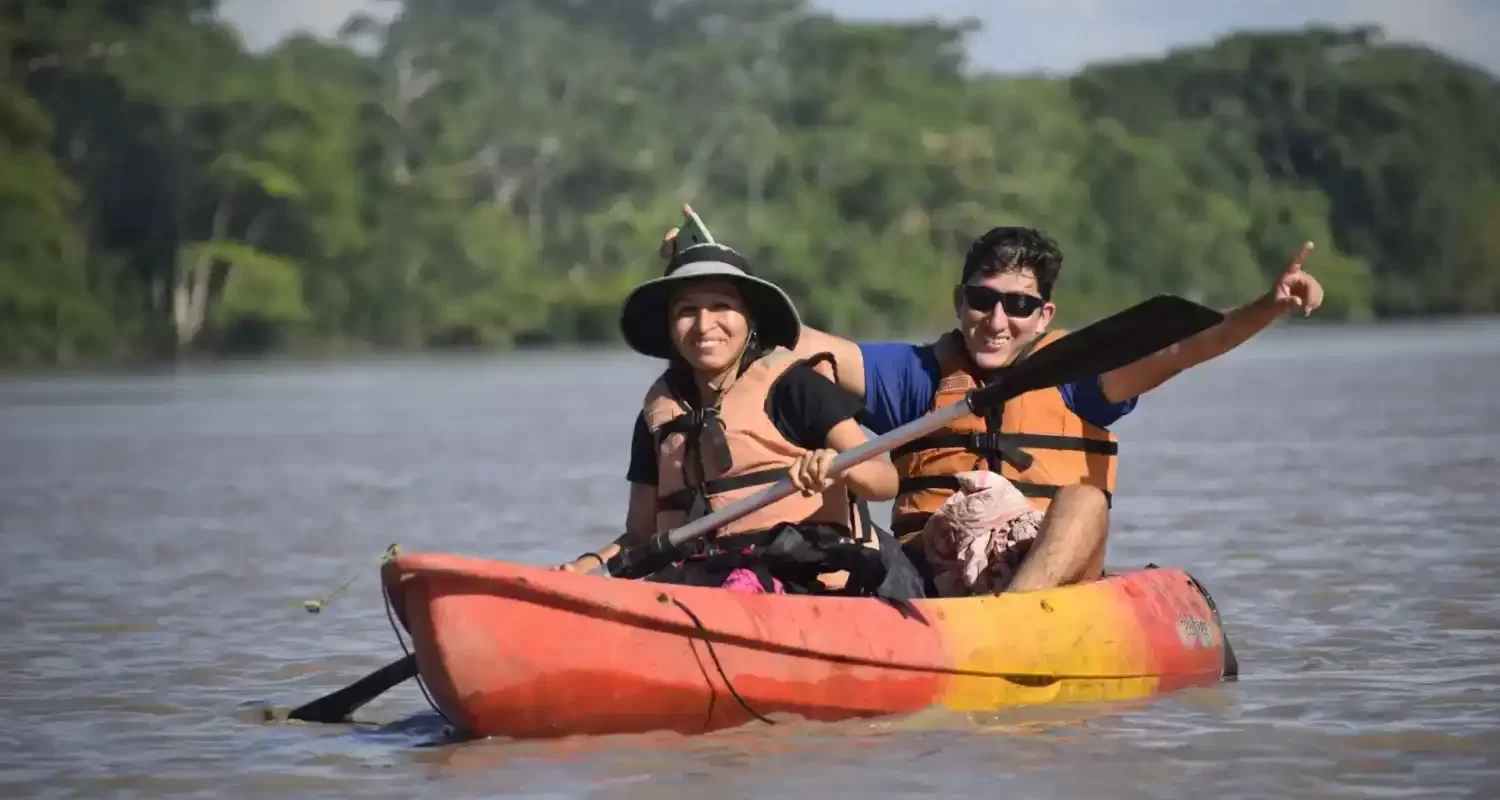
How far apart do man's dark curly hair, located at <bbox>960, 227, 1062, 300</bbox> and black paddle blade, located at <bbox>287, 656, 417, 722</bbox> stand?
1.71m

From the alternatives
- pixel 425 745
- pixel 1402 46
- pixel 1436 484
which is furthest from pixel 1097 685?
pixel 1402 46

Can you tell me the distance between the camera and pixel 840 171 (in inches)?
2215

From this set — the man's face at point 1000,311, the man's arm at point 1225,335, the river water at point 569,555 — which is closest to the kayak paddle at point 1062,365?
the man's arm at point 1225,335

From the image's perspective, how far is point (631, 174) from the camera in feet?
187

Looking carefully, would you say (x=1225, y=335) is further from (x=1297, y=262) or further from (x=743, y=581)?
(x=743, y=581)

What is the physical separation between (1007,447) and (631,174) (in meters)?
50.4

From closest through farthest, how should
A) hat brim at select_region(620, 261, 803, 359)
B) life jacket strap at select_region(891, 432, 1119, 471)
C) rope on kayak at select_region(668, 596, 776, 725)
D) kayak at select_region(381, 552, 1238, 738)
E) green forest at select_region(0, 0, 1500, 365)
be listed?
kayak at select_region(381, 552, 1238, 738)
rope on kayak at select_region(668, 596, 776, 725)
hat brim at select_region(620, 261, 803, 359)
life jacket strap at select_region(891, 432, 1119, 471)
green forest at select_region(0, 0, 1500, 365)

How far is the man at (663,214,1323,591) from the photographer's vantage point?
671 cm

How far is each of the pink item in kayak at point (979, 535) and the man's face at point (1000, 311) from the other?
325 mm

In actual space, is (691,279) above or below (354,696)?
above

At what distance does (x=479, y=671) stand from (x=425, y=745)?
2.06 ft

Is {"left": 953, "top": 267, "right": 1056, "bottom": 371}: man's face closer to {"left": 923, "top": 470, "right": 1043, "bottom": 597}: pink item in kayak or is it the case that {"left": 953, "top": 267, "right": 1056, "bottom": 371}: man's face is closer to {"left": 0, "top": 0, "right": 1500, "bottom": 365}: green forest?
{"left": 923, "top": 470, "right": 1043, "bottom": 597}: pink item in kayak

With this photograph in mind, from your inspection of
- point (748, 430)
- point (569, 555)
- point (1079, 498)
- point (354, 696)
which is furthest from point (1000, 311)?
point (569, 555)

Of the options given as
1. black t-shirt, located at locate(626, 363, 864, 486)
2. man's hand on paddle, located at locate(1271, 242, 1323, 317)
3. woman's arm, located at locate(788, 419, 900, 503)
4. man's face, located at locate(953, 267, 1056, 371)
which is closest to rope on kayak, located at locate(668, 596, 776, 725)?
woman's arm, located at locate(788, 419, 900, 503)
